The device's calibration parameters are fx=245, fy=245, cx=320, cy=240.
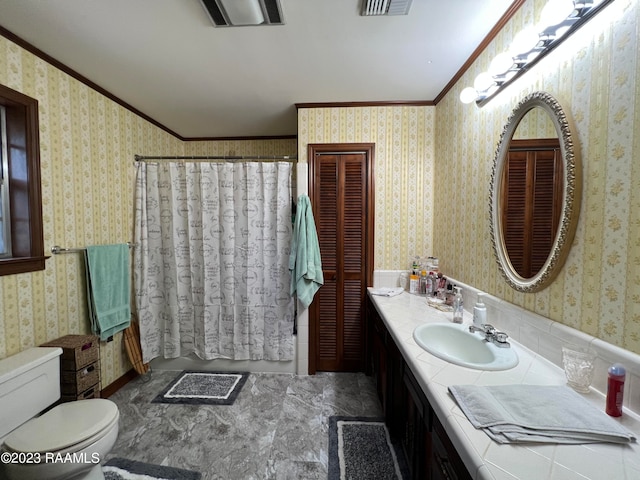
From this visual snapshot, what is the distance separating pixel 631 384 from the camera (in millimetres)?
701

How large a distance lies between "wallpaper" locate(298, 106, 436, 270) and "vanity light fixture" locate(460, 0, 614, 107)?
0.73 metres

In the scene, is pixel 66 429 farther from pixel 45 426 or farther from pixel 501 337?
pixel 501 337

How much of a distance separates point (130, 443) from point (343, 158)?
2554 millimetres

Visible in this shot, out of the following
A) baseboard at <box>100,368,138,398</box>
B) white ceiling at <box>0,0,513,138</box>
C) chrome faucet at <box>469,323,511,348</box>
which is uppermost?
white ceiling at <box>0,0,513,138</box>

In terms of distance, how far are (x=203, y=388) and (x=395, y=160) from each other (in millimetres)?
2582

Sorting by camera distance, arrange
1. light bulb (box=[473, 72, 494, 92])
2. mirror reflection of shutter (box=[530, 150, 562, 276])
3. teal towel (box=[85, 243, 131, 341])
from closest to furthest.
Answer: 1. mirror reflection of shutter (box=[530, 150, 562, 276])
2. light bulb (box=[473, 72, 494, 92])
3. teal towel (box=[85, 243, 131, 341])

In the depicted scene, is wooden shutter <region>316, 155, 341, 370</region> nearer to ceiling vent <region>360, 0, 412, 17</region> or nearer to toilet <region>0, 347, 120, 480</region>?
ceiling vent <region>360, 0, 412, 17</region>

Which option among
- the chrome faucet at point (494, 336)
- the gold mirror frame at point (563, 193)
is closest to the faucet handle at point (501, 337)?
the chrome faucet at point (494, 336)

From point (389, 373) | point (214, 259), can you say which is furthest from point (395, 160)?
point (214, 259)

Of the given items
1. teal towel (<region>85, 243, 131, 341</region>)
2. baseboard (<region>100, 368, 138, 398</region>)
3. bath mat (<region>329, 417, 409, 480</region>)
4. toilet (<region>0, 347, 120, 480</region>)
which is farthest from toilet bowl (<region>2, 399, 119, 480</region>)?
bath mat (<region>329, 417, 409, 480</region>)

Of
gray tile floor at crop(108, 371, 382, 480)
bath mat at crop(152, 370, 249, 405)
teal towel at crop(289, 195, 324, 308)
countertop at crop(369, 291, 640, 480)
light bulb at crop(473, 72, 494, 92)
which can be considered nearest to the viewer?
countertop at crop(369, 291, 640, 480)

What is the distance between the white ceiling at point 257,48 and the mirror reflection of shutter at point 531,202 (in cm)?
80

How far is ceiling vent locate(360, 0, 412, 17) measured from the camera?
46.5 inches

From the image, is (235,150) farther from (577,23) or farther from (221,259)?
(577,23)
